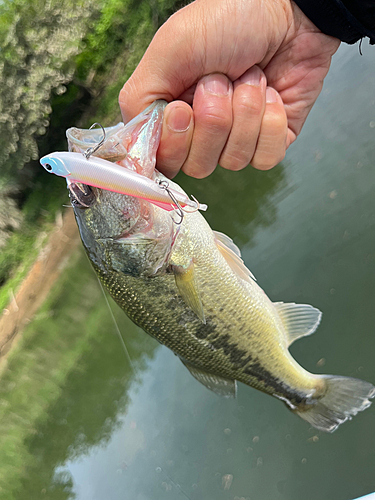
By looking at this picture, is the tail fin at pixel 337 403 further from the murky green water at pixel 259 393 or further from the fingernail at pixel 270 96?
the fingernail at pixel 270 96

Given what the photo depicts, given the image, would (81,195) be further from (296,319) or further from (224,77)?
(296,319)

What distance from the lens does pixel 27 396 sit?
4.57m

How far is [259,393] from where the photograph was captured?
9.97 feet

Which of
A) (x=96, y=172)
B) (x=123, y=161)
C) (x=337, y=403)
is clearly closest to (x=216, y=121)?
(x=123, y=161)

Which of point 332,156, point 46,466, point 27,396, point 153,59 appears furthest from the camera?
point 27,396

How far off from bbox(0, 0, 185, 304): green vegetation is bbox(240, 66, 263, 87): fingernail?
13.2ft

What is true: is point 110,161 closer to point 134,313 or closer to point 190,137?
point 190,137

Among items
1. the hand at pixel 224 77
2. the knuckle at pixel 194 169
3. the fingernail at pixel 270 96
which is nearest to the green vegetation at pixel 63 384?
the knuckle at pixel 194 169

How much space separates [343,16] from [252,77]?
14.1 inches

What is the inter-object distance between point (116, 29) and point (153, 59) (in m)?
4.85

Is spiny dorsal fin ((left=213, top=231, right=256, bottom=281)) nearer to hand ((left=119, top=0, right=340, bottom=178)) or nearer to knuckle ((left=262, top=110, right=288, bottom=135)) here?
hand ((left=119, top=0, right=340, bottom=178))

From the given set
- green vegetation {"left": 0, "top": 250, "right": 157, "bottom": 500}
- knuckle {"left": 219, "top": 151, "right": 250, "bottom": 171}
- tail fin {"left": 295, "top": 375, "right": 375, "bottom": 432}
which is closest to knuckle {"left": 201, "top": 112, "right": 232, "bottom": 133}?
knuckle {"left": 219, "top": 151, "right": 250, "bottom": 171}

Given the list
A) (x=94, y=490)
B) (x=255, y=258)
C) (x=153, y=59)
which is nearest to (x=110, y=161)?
(x=153, y=59)

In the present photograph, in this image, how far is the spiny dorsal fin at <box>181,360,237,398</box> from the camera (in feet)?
5.04
